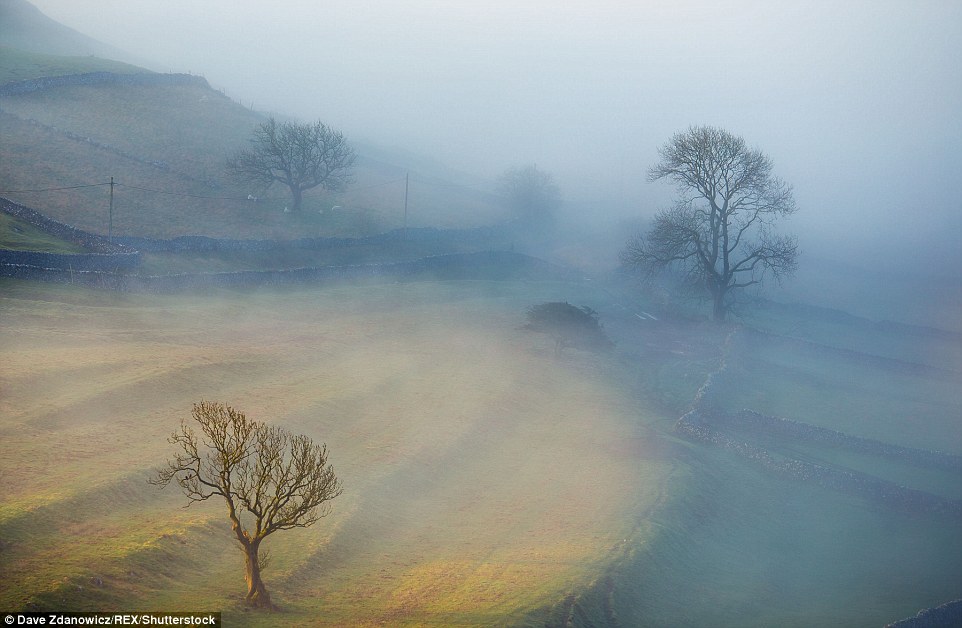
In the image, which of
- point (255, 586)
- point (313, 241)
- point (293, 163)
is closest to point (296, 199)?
point (293, 163)

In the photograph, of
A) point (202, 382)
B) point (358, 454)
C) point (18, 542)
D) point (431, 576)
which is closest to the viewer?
point (18, 542)

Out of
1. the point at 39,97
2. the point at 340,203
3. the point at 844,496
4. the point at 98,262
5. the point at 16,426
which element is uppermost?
the point at 39,97

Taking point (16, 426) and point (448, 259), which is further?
point (448, 259)

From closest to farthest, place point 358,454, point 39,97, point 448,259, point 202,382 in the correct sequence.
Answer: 1. point 358,454
2. point 202,382
3. point 448,259
4. point 39,97

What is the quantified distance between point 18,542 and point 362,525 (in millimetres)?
8844

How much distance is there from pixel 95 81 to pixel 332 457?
243ft

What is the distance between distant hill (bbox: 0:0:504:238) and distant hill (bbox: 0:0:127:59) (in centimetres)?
3871

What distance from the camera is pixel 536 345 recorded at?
47844 millimetres

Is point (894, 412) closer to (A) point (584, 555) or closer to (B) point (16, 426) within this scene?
(A) point (584, 555)

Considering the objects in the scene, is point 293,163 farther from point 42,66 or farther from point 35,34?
point 35,34

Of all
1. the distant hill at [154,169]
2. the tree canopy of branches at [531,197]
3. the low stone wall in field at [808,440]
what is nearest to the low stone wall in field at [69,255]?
the distant hill at [154,169]

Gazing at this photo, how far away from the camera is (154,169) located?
227ft

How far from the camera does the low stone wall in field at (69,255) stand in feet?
134

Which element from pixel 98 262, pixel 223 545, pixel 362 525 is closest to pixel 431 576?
pixel 362 525
